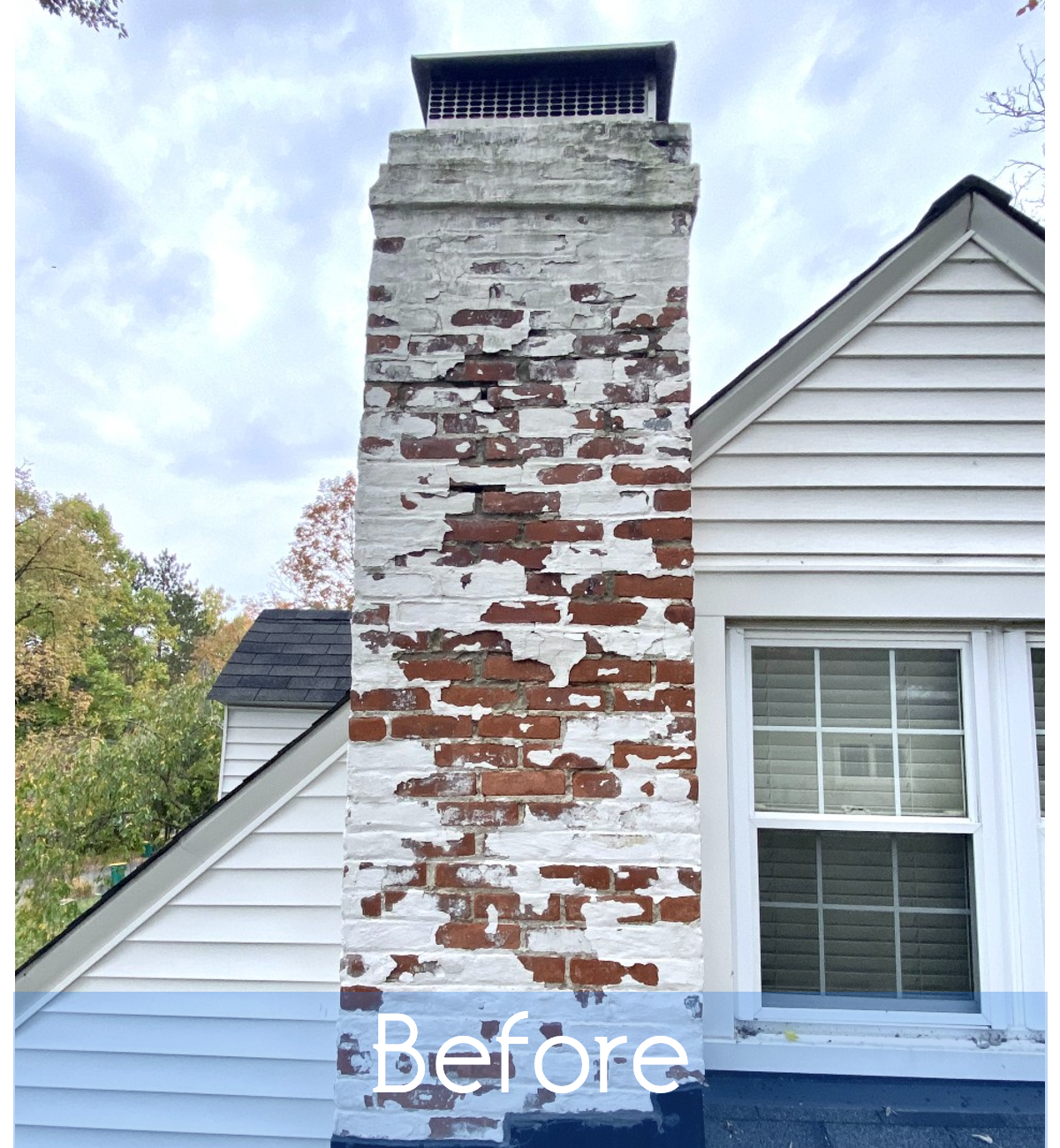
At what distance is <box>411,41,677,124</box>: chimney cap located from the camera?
205 centimetres

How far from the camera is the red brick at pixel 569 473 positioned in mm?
1812

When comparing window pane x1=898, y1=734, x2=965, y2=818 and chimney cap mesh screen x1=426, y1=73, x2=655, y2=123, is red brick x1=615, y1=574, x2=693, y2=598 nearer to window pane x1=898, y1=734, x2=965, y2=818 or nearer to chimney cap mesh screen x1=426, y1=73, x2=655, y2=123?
window pane x1=898, y1=734, x2=965, y2=818

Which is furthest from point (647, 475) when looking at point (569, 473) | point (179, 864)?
point (179, 864)

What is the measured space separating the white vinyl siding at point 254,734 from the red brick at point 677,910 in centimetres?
556

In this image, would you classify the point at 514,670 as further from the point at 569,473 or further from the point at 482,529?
the point at 569,473

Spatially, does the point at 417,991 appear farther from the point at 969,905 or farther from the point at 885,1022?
the point at 969,905

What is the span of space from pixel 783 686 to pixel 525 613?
977mm

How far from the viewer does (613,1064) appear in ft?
5.35

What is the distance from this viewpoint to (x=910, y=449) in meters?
2.26

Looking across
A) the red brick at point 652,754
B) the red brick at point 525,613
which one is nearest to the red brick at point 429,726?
the red brick at point 525,613

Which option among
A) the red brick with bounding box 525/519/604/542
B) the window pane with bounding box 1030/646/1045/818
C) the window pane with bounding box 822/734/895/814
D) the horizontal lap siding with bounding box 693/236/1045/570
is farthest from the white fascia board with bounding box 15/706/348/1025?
the window pane with bounding box 1030/646/1045/818

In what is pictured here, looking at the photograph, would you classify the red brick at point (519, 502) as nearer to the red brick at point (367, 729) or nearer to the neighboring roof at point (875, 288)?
the red brick at point (367, 729)

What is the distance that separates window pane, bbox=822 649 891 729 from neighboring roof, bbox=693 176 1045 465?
0.79 metres
